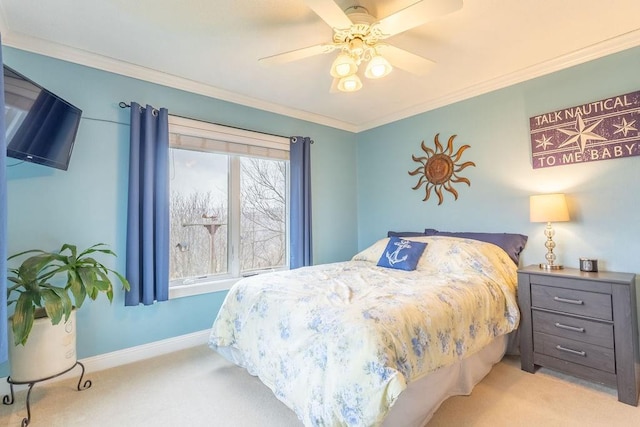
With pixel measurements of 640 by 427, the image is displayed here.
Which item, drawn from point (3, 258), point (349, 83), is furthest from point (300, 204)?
point (3, 258)

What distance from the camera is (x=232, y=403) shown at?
1.95 m

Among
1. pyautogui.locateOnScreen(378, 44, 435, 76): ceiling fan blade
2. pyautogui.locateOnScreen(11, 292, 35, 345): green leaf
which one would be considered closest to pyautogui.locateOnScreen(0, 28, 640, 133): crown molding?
pyautogui.locateOnScreen(378, 44, 435, 76): ceiling fan blade

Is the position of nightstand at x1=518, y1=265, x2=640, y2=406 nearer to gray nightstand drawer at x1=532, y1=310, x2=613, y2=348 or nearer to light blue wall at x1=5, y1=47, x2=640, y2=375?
gray nightstand drawer at x1=532, y1=310, x2=613, y2=348

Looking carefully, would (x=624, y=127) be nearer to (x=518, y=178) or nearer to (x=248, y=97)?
(x=518, y=178)

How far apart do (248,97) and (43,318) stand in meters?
2.55

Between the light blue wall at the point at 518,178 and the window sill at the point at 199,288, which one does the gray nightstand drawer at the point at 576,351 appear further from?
the window sill at the point at 199,288

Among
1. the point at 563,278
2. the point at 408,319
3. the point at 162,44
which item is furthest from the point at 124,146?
the point at 563,278

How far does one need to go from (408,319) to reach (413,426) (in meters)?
0.56

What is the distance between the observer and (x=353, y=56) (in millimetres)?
2018

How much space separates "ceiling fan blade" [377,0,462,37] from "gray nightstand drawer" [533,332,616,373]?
2.29m

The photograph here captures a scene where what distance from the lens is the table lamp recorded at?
2332mm

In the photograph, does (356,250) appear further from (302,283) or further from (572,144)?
(572,144)

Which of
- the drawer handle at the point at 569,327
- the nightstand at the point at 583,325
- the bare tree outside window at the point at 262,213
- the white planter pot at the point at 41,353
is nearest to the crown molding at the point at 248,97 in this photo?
the bare tree outside window at the point at 262,213

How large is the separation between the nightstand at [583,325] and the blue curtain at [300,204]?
7.02 feet
